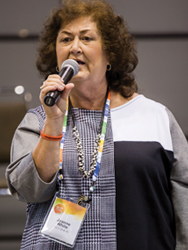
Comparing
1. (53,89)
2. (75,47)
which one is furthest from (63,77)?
(75,47)

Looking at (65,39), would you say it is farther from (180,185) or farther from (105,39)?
(180,185)

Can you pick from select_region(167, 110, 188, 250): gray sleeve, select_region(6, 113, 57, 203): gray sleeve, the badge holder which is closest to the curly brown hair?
select_region(167, 110, 188, 250): gray sleeve

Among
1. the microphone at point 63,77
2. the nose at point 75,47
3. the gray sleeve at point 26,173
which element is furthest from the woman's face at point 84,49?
the gray sleeve at point 26,173

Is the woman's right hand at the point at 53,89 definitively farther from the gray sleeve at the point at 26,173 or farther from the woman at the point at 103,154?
the gray sleeve at the point at 26,173

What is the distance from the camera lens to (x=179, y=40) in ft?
8.70

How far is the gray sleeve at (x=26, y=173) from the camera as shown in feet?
4.10

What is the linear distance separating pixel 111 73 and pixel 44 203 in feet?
2.27

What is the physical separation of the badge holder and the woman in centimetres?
5

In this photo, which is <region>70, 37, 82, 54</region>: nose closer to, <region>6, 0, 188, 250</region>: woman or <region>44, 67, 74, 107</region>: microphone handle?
<region>6, 0, 188, 250</region>: woman

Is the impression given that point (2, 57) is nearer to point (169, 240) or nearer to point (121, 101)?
point (121, 101)

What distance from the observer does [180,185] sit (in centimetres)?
150

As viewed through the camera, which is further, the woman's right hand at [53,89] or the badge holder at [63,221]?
the badge holder at [63,221]

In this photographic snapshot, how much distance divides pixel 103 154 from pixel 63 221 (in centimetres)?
32

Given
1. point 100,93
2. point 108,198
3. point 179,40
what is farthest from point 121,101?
point 179,40
